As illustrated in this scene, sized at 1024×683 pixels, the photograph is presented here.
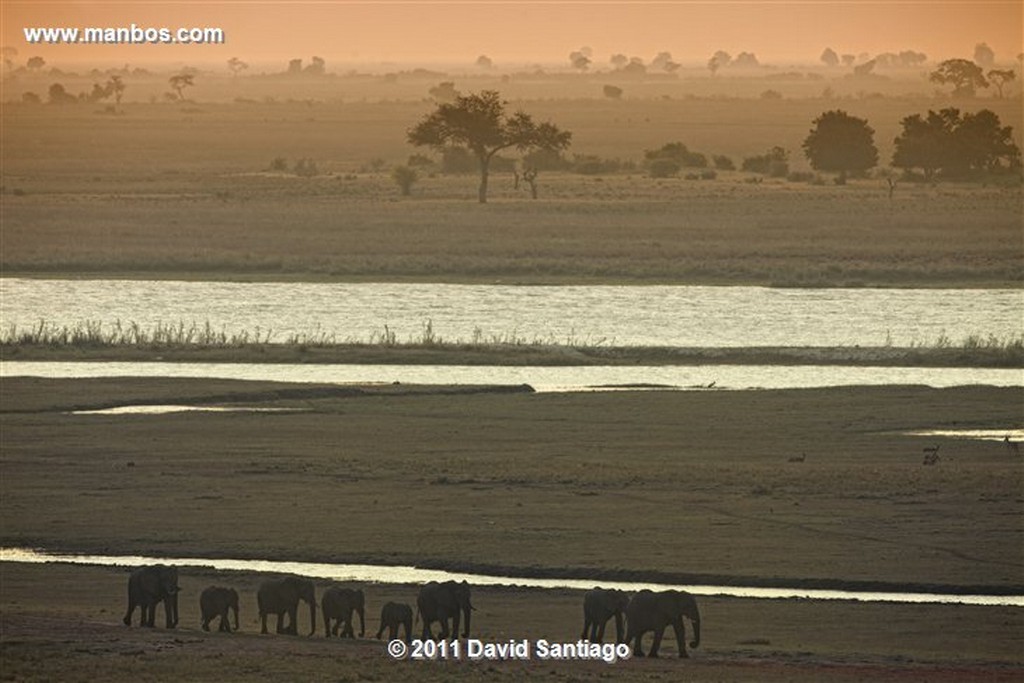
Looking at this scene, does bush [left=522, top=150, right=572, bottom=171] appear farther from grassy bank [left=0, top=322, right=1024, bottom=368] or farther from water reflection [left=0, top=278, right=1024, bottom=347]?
grassy bank [left=0, top=322, right=1024, bottom=368]

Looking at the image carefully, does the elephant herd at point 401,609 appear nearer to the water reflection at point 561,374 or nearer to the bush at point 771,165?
the water reflection at point 561,374

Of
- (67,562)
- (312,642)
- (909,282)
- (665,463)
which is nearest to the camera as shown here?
(312,642)

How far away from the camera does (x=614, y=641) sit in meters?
21.1

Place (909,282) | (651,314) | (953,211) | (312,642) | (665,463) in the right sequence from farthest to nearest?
(953,211) → (909,282) → (651,314) → (665,463) → (312,642)

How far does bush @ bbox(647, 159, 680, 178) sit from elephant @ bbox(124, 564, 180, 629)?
244 ft

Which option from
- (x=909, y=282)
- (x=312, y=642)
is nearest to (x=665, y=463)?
(x=312, y=642)

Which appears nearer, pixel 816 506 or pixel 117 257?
pixel 816 506

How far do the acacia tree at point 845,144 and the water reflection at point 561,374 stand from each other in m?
52.9

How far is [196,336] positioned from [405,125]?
94.1 metres

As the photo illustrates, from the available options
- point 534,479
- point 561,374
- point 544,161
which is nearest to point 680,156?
point 544,161

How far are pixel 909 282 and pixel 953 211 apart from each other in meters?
17.7

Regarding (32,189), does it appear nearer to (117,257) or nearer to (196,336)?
(117,257)

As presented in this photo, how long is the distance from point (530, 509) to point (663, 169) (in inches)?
2673

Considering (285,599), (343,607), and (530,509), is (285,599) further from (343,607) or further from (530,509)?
(530,509)
